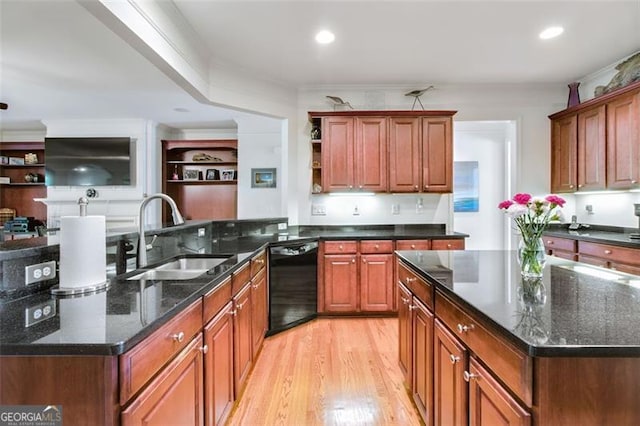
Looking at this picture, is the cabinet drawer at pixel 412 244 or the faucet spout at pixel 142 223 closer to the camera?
the faucet spout at pixel 142 223

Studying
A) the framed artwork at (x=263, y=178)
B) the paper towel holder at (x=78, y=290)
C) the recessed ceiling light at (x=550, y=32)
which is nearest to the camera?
the paper towel holder at (x=78, y=290)

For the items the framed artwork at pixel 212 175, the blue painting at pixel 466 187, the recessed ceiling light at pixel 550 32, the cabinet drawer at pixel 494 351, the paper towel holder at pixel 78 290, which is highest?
the recessed ceiling light at pixel 550 32

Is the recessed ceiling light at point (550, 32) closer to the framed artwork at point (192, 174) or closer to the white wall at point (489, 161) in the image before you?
the white wall at point (489, 161)

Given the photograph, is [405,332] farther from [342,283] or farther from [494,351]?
[342,283]

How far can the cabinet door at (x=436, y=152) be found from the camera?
397cm

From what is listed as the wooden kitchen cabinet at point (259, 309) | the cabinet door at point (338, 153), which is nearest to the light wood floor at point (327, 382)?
the wooden kitchen cabinet at point (259, 309)

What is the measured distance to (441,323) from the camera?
4.99ft

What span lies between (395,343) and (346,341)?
445mm

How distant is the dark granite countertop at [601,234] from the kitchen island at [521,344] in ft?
5.35

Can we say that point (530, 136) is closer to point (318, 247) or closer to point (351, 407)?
point (318, 247)

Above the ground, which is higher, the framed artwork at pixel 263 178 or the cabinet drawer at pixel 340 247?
the framed artwork at pixel 263 178

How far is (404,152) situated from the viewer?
3.97m

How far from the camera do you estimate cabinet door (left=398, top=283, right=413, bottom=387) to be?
79.9 inches

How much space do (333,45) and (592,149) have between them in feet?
10.1
